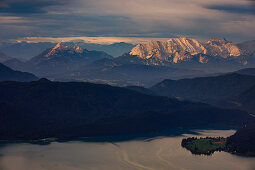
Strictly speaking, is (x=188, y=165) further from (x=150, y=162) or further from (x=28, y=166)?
(x=28, y=166)

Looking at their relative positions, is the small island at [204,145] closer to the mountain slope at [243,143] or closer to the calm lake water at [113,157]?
the calm lake water at [113,157]

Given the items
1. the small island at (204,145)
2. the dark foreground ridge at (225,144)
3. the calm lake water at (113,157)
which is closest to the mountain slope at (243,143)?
the dark foreground ridge at (225,144)

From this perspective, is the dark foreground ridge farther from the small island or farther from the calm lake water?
the calm lake water

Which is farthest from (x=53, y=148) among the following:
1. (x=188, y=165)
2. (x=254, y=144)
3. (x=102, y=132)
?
(x=254, y=144)

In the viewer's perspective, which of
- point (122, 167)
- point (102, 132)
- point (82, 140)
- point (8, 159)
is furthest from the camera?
point (102, 132)

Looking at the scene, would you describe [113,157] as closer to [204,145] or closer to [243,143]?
[204,145]

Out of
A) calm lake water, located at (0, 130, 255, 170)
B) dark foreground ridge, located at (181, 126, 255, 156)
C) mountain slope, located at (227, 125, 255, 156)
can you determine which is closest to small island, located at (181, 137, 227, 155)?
dark foreground ridge, located at (181, 126, 255, 156)
